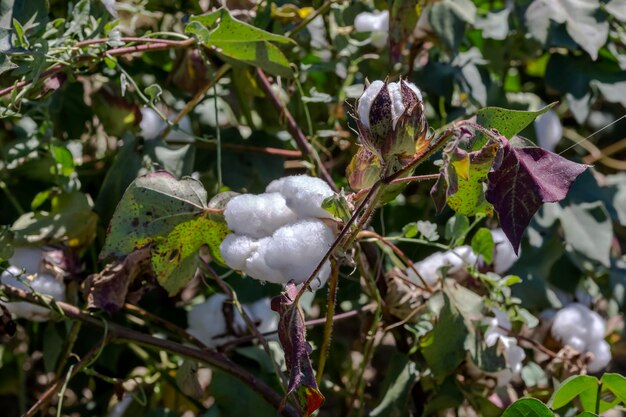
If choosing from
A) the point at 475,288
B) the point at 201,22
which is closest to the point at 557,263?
the point at 475,288

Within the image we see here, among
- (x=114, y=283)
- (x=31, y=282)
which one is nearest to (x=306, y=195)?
(x=114, y=283)

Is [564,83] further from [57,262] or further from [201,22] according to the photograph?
[57,262]

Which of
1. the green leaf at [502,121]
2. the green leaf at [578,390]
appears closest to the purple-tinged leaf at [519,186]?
the green leaf at [502,121]

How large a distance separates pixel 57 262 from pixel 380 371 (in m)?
0.74

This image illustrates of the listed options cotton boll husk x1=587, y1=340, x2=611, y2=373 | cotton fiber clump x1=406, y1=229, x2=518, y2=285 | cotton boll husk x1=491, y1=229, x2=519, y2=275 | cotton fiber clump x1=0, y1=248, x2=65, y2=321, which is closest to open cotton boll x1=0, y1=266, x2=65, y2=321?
cotton fiber clump x1=0, y1=248, x2=65, y2=321

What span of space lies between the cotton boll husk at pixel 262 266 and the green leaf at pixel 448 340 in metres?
0.26

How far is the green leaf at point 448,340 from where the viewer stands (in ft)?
3.23

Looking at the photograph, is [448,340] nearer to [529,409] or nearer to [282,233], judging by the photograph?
[529,409]

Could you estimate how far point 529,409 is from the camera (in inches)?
32.6

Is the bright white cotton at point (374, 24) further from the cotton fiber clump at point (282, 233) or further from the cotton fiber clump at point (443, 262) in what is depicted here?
the cotton fiber clump at point (282, 233)

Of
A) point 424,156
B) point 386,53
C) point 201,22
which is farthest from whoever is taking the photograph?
point 386,53

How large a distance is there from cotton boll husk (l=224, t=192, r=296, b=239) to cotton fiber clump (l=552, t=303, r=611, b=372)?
0.50m

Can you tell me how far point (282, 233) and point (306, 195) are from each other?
0.12 feet

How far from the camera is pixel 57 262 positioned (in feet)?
3.40
